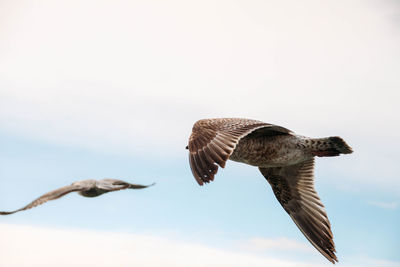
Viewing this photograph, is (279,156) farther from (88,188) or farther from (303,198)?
(88,188)

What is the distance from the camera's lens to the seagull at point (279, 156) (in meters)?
9.09

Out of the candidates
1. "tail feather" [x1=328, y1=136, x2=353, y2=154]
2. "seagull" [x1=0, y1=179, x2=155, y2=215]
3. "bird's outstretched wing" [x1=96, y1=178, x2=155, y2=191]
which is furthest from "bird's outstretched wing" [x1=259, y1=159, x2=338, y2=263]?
"seagull" [x1=0, y1=179, x2=155, y2=215]

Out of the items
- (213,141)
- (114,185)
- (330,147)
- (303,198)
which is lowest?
(114,185)

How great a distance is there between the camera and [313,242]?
12.7 metres

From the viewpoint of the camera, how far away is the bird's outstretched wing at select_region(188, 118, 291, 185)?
8.73m

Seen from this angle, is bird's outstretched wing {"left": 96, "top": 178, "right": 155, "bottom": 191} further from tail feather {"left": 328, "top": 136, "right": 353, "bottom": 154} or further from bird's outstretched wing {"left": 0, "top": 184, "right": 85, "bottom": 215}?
tail feather {"left": 328, "top": 136, "right": 353, "bottom": 154}

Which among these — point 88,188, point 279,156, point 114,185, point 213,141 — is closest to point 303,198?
point 279,156

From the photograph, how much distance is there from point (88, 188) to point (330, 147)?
5299 mm

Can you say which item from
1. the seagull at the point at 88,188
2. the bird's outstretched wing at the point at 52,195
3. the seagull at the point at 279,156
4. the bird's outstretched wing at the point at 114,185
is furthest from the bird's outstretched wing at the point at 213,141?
the bird's outstretched wing at the point at 52,195

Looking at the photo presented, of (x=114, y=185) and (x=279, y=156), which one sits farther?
(x=279, y=156)

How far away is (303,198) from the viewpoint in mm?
13023

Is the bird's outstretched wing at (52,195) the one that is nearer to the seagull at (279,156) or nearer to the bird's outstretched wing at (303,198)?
the seagull at (279,156)

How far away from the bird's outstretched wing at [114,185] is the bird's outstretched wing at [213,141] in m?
1.09

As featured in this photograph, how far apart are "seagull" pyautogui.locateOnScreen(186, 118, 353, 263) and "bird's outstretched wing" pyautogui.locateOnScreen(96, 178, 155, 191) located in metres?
1.08
